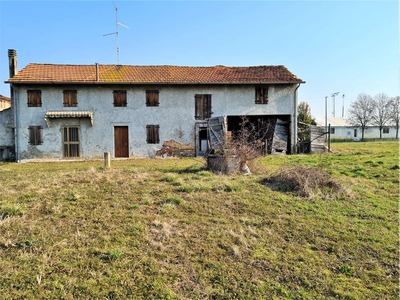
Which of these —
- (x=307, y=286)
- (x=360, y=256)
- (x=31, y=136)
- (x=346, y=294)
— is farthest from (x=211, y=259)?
(x=31, y=136)

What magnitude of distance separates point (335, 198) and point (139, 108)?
13280 millimetres

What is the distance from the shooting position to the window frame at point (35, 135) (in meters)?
16.6

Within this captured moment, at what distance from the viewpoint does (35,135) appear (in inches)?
653

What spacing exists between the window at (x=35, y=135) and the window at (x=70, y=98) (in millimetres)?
2103

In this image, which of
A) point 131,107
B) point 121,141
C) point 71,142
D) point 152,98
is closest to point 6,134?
point 71,142

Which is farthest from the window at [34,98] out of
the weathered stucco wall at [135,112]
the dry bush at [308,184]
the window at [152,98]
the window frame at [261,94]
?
the dry bush at [308,184]

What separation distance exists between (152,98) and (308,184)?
1248 cm

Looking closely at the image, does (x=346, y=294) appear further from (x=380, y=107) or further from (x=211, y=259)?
(x=380, y=107)

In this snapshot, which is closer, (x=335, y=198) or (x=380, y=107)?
(x=335, y=198)

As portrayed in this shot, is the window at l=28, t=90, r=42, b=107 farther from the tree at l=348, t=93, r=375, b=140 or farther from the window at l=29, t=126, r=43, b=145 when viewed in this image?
the tree at l=348, t=93, r=375, b=140

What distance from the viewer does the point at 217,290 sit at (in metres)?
3.49

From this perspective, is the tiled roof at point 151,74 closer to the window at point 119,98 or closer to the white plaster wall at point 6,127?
the window at point 119,98

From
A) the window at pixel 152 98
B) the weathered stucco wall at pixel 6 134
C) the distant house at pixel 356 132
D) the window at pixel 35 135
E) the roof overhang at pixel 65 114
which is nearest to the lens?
the roof overhang at pixel 65 114

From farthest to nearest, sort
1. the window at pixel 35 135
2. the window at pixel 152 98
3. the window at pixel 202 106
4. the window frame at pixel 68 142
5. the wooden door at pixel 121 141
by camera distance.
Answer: the window at pixel 202 106
the window at pixel 152 98
the wooden door at pixel 121 141
the window frame at pixel 68 142
the window at pixel 35 135
